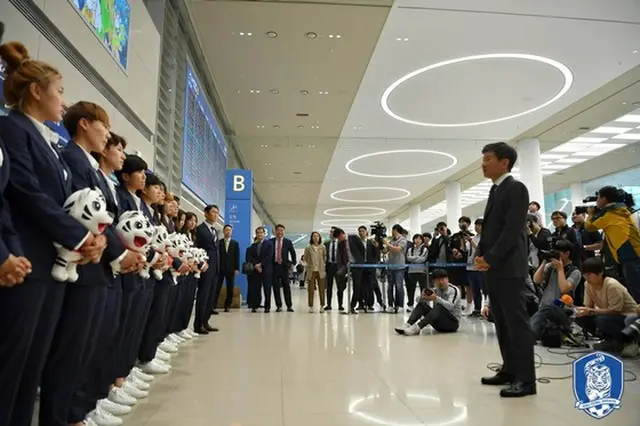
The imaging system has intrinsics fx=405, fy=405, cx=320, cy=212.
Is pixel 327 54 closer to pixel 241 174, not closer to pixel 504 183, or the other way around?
pixel 241 174

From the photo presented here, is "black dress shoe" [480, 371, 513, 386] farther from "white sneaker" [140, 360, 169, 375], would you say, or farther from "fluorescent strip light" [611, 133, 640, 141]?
"fluorescent strip light" [611, 133, 640, 141]

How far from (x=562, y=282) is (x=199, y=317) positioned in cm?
391

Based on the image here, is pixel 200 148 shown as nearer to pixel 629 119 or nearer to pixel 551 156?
pixel 629 119

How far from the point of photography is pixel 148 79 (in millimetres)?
4902

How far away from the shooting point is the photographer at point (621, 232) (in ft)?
11.6

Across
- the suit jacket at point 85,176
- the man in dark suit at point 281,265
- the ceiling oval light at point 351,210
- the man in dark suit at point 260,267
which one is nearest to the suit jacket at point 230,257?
the man in dark suit at point 260,267

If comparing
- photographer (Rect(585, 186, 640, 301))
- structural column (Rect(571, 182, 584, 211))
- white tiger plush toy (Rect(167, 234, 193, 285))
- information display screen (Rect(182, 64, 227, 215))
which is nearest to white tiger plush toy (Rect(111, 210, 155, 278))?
white tiger plush toy (Rect(167, 234, 193, 285))

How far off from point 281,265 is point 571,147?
10.2 meters

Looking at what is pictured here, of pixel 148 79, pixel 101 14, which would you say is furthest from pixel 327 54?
pixel 101 14

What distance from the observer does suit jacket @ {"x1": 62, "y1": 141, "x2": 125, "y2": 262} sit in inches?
67.0

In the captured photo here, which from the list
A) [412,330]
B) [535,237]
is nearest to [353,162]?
[535,237]

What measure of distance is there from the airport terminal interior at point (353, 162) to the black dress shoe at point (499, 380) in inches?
7.3

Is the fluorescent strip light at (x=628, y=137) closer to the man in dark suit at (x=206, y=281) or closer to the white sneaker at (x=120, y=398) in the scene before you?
the man in dark suit at (x=206, y=281)

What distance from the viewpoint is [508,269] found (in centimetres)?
260
